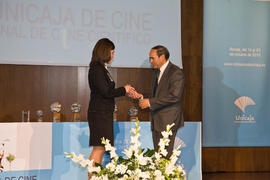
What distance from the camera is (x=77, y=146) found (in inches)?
141

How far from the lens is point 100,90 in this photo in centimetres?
300

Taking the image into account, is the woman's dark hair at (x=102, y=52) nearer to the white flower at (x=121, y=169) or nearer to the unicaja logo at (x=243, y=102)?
the white flower at (x=121, y=169)

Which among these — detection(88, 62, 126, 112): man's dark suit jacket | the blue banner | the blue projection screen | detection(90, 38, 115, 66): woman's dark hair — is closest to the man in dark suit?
detection(88, 62, 126, 112): man's dark suit jacket

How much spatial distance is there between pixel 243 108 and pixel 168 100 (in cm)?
225

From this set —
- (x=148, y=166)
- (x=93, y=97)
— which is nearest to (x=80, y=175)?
(x=93, y=97)

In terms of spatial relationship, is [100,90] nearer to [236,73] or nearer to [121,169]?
[121,169]

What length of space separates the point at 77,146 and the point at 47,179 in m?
0.45

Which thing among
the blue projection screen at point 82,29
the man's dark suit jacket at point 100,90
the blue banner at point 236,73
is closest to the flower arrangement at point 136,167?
the man's dark suit jacket at point 100,90

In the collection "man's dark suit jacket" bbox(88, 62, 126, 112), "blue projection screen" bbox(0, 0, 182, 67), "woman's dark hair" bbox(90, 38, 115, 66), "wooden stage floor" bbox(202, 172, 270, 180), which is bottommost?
"wooden stage floor" bbox(202, 172, 270, 180)

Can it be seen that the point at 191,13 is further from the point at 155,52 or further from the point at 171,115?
the point at 171,115

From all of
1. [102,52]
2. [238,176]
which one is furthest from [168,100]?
[238,176]

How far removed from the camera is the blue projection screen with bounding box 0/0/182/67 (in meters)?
4.21

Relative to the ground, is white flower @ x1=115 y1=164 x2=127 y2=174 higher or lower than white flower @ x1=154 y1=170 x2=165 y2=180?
higher

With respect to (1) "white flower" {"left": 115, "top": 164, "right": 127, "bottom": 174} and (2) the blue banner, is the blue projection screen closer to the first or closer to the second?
(2) the blue banner
